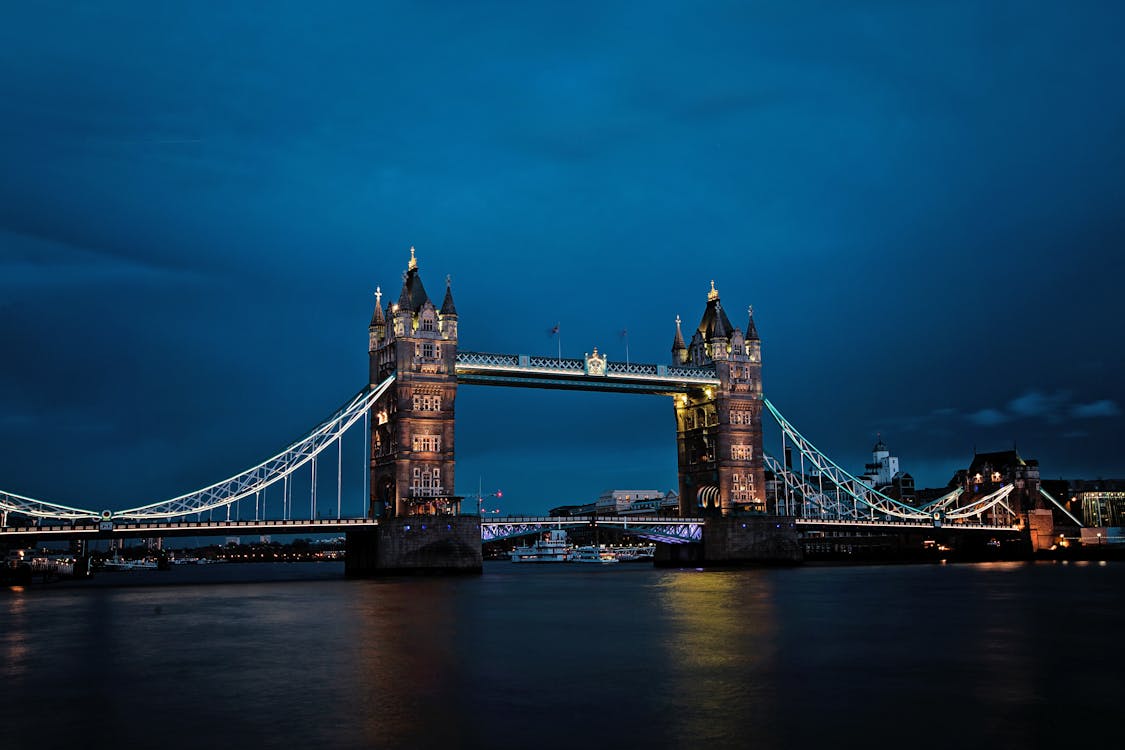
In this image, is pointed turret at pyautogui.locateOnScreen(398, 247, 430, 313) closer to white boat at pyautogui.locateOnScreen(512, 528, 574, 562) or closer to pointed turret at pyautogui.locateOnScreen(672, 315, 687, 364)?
pointed turret at pyautogui.locateOnScreen(672, 315, 687, 364)

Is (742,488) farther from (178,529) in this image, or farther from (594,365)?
(178,529)

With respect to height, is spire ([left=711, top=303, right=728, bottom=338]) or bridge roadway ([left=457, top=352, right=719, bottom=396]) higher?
spire ([left=711, top=303, right=728, bottom=338])

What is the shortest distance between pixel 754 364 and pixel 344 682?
286 ft

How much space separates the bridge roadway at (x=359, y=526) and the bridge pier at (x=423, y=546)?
108cm

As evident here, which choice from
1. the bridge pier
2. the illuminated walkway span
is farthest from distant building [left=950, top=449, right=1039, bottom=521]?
the bridge pier

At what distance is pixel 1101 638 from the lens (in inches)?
1169

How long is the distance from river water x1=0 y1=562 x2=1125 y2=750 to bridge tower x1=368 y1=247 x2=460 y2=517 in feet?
128

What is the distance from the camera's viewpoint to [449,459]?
85.1 m

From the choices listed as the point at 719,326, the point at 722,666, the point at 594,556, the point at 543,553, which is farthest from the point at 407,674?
the point at 543,553

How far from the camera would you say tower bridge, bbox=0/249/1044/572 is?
3118 inches

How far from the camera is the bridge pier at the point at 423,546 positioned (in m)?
79.4

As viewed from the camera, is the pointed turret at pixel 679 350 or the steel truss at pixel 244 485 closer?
the steel truss at pixel 244 485

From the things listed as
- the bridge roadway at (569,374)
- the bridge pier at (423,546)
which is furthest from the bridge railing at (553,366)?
the bridge pier at (423,546)

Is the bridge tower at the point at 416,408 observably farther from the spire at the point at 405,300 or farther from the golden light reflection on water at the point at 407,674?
the golden light reflection on water at the point at 407,674
